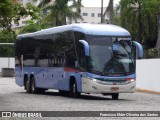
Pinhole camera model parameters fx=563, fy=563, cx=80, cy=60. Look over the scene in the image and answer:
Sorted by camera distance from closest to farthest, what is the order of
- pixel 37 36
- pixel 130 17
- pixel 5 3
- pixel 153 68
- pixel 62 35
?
1. pixel 5 3
2. pixel 62 35
3. pixel 37 36
4. pixel 153 68
5. pixel 130 17

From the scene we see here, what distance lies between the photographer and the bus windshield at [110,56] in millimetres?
25125

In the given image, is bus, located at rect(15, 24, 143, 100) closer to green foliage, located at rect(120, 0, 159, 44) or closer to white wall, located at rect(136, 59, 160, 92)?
white wall, located at rect(136, 59, 160, 92)

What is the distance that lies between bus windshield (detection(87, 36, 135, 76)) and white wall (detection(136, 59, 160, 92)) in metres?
8.96

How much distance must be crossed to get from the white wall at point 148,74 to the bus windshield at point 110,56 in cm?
896

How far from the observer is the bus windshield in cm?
2512

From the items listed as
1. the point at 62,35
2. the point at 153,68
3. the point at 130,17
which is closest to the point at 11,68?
the point at 130,17

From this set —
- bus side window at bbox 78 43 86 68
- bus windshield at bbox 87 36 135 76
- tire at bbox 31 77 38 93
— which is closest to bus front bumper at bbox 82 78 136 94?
bus windshield at bbox 87 36 135 76

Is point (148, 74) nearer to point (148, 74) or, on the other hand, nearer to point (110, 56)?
point (148, 74)

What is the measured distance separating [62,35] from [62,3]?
45.5 metres

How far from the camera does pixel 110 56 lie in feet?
82.9

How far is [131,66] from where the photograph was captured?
25.8 meters

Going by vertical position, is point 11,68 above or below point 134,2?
below

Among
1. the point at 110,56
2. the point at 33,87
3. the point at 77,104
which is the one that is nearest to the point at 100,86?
the point at 110,56

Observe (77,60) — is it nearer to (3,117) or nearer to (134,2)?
(3,117)
